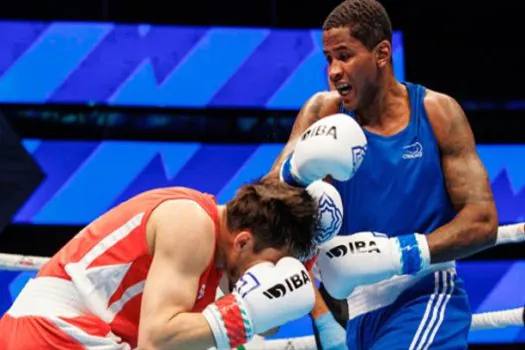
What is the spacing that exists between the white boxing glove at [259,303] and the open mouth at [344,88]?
0.79 meters

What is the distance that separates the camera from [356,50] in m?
2.78

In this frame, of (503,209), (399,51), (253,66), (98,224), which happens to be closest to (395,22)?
(399,51)

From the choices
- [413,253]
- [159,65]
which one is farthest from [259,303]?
[159,65]

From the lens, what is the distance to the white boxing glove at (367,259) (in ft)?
8.13

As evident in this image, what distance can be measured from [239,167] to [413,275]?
2.27 m

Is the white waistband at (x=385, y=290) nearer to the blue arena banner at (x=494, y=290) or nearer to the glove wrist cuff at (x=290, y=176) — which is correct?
the glove wrist cuff at (x=290, y=176)

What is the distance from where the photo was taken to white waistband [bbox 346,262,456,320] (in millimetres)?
2672

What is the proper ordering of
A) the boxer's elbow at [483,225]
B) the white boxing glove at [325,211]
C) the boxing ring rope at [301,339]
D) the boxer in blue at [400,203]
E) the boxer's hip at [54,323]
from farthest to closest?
1. the boxing ring rope at [301,339]
2. the boxer's elbow at [483,225]
3. the boxer in blue at [400,203]
4. the white boxing glove at [325,211]
5. the boxer's hip at [54,323]

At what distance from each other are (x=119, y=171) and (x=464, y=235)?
2.54 m

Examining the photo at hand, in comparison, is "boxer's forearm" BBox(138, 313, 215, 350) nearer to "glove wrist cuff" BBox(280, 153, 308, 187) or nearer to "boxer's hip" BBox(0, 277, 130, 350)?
"boxer's hip" BBox(0, 277, 130, 350)

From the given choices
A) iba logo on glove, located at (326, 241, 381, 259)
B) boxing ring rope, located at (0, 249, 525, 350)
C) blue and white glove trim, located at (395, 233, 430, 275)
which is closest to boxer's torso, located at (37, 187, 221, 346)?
iba logo on glove, located at (326, 241, 381, 259)

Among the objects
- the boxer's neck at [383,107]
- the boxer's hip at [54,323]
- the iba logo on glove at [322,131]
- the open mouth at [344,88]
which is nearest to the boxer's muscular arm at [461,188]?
the boxer's neck at [383,107]

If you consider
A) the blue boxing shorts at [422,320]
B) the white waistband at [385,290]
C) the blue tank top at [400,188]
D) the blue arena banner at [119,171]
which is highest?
the blue arena banner at [119,171]

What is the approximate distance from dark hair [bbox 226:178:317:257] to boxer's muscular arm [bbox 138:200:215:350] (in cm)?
11
